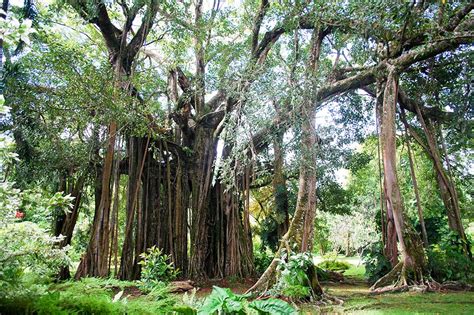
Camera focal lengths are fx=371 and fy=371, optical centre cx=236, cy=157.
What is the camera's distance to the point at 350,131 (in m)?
7.80

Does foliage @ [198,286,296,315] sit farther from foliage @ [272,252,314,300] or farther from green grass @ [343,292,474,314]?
green grass @ [343,292,474,314]

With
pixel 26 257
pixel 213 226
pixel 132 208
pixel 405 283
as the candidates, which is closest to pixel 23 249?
pixel 26 257

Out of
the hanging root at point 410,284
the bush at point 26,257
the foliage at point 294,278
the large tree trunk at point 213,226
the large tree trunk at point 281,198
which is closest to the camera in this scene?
the bush at point 26,257

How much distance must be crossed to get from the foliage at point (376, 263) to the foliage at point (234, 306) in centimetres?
361

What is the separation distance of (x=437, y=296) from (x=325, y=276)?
329 cm

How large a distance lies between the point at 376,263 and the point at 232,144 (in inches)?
112

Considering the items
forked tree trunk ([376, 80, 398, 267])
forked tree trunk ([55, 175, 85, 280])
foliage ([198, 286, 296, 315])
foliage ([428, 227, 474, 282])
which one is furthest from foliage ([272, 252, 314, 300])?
forked tree trunk ([55, 175, 85, 280])

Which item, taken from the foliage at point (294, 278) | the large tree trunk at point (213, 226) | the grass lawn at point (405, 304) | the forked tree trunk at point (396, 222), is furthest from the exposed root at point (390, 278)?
the large tree trunk at point (213, 226)

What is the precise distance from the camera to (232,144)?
19.8ft

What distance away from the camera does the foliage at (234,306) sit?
2229mm

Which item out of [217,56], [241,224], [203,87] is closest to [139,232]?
[241,224]

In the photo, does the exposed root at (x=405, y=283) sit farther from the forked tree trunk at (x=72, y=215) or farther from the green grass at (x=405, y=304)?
the forked tree trunk at (x=72, y=215)

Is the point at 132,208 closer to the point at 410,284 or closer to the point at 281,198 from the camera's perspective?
the point at 281,198

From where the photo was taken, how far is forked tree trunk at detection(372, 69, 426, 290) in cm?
446
